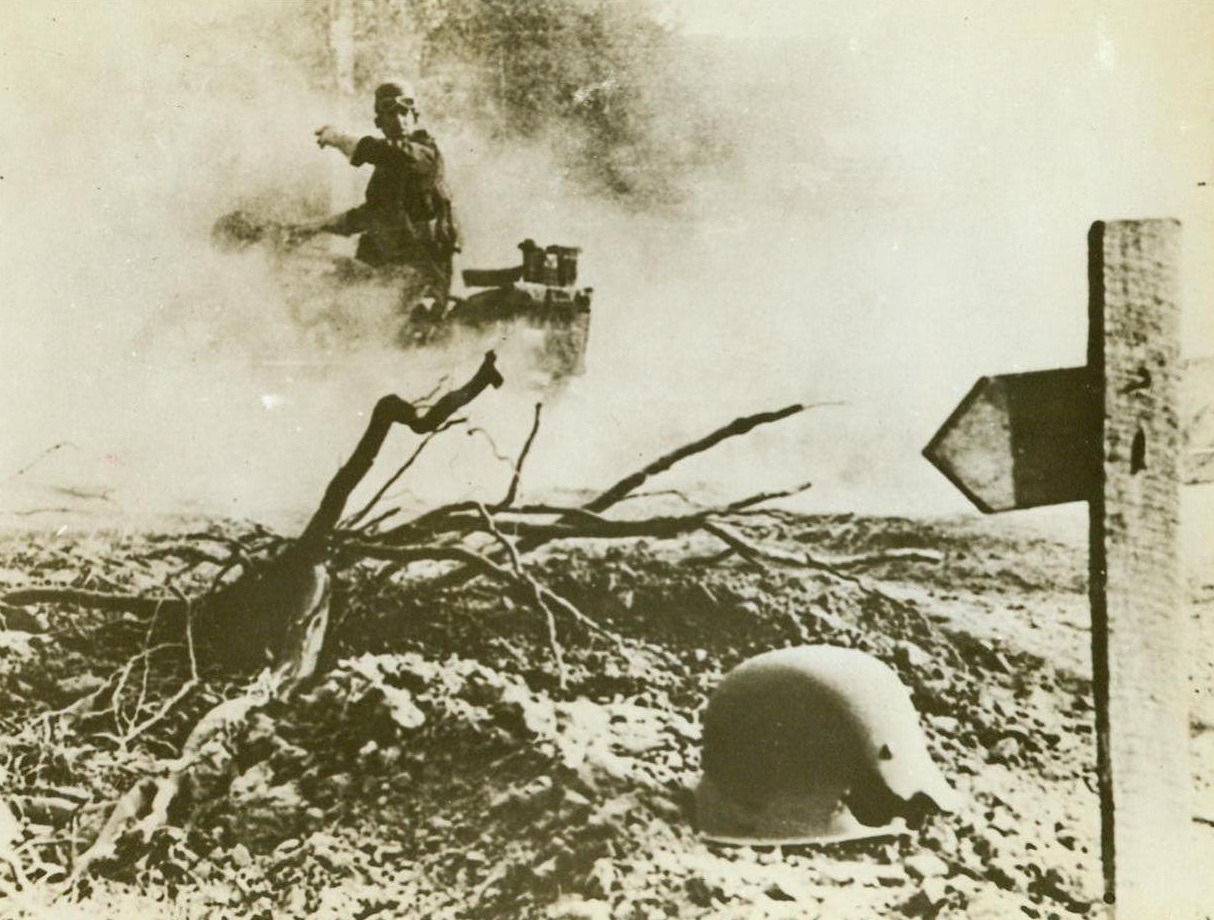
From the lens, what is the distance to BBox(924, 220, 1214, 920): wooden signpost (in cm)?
228

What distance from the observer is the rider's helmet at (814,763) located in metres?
2.40

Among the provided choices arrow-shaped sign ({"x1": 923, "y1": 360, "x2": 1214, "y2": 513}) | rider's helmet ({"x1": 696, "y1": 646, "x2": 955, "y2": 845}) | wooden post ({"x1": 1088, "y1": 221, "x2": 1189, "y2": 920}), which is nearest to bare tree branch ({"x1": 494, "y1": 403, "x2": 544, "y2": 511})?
rider's helmet ({"x1": 696, "y1": 646, "x2": 955, "y2": 845})

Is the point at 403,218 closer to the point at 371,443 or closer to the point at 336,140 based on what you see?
the point at 336,140

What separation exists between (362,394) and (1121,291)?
1917 millimetres

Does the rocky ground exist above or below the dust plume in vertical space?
below

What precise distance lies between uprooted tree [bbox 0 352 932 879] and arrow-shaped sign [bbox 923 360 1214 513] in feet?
1.70

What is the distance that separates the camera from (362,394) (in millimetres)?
2752

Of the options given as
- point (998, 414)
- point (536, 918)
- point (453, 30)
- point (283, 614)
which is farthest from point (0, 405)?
point (998, 414)

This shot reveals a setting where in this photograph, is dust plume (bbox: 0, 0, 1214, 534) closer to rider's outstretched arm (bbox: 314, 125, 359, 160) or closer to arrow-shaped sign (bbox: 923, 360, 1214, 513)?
rider's outstretched arm (bbox: 314, 125, 359, 160)

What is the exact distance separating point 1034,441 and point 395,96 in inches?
74.6

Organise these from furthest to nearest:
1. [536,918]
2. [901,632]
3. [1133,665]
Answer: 1. [901,632]
2. [536,918]
3. [1133,665]

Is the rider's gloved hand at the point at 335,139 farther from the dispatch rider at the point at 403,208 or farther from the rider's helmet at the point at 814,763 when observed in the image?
the rider's helmet at the point at 814,763

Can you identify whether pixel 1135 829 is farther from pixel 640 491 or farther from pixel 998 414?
pixel 640 491

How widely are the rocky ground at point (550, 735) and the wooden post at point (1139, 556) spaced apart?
0.27 m
